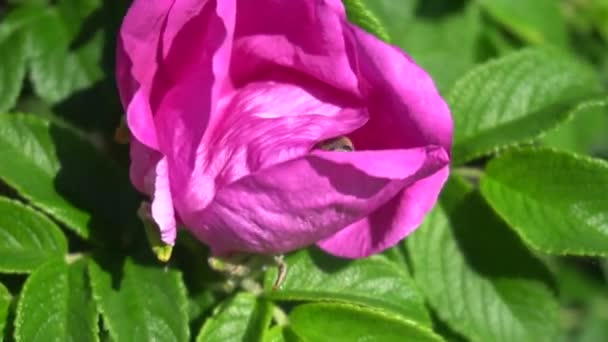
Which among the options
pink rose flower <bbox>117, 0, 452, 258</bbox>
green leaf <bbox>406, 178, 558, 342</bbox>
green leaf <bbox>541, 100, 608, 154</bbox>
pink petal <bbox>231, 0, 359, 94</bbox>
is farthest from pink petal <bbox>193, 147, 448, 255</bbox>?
green leaf <bbox>541, 100, 608, 154</bbox>

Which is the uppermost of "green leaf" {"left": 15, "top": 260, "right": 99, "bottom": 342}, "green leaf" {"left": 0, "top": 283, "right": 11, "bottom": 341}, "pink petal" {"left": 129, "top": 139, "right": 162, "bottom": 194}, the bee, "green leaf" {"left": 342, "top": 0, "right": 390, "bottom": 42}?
"green leaf" {"left": 342, "top": 0, "right": 390, "bottom": 42}

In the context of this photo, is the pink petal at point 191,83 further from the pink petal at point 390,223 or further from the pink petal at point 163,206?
the pink petal at point 390,223

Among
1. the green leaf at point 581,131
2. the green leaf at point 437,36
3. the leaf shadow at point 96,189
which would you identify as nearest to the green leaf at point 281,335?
the leaf shadow at point 96,189

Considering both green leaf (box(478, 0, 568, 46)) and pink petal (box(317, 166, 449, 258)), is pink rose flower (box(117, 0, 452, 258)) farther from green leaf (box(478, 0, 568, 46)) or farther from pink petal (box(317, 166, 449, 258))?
green leaf (box(478, 0, 568, 46))

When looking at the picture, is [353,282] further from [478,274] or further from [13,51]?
[13,51]

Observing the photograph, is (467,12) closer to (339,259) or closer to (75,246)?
(339,259)
